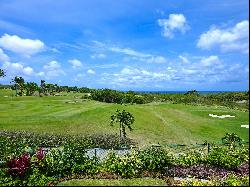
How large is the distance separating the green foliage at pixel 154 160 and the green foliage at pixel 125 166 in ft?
1.21

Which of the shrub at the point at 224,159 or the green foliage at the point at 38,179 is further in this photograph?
the shrub at the point at 224,159

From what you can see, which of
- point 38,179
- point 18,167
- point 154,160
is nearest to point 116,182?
point 154,160

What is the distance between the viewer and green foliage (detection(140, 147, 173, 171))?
807 inches

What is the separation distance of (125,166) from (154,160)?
166 centimetres

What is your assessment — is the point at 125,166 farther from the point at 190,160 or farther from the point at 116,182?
the point at 190,160

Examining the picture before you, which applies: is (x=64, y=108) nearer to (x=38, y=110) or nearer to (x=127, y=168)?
(x=38, y=110)

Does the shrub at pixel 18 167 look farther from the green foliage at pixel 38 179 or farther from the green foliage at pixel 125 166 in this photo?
the green foliage at pixel 125 166

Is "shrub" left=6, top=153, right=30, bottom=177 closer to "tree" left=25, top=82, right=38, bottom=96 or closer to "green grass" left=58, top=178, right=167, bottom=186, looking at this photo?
"green grass" left=58, top=178, right=167, bottom=186

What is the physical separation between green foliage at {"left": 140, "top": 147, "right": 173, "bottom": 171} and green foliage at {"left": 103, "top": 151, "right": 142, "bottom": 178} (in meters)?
0.37

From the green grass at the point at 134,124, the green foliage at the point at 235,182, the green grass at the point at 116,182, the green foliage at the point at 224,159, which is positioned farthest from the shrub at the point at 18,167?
the green grass at the point at 134,124

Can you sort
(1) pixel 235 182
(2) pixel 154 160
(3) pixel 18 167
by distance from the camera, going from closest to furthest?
(1) pixel 235 182 < (3) pixel 18 167 < (2) pixel 154 160

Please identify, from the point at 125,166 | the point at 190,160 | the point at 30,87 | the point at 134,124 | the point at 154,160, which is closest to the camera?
the point at 125,166

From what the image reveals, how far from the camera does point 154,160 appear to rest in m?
20.6

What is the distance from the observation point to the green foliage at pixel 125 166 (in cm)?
1959
